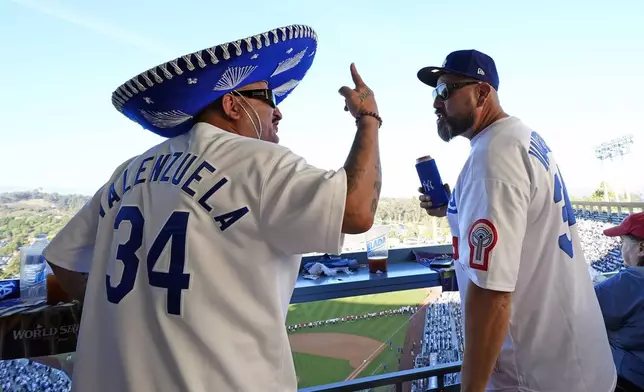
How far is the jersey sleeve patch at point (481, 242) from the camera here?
0.91 m

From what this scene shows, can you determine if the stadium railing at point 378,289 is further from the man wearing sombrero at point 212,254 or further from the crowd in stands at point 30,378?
the crowd in stands at point 30,378

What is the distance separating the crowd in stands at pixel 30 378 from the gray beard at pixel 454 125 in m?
1.90

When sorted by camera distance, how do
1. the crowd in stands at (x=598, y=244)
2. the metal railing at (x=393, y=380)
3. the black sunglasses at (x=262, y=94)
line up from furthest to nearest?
the crowd in stands at (x=598, y=244), the metal railing at (x=393, y=380), the black sunglasses at (x=262, y=94)

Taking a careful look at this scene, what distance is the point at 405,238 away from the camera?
249cm

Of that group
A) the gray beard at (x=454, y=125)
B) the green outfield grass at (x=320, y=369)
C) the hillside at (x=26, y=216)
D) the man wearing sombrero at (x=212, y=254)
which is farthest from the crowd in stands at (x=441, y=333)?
the man wearing sombrero at (x=212, y=254)

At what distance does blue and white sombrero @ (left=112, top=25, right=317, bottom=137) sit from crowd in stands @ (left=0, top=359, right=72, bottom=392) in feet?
5.06

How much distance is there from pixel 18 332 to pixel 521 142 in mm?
1419

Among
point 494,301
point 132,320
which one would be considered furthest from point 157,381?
point 494,301

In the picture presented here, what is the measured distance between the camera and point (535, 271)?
101cm

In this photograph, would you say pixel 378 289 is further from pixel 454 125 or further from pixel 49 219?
pixel 49 219

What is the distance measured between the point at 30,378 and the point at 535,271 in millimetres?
2153

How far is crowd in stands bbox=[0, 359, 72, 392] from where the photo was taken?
5.99ft

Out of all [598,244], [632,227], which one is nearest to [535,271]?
[632,227]

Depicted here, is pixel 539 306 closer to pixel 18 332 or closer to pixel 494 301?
pixel 494 301
